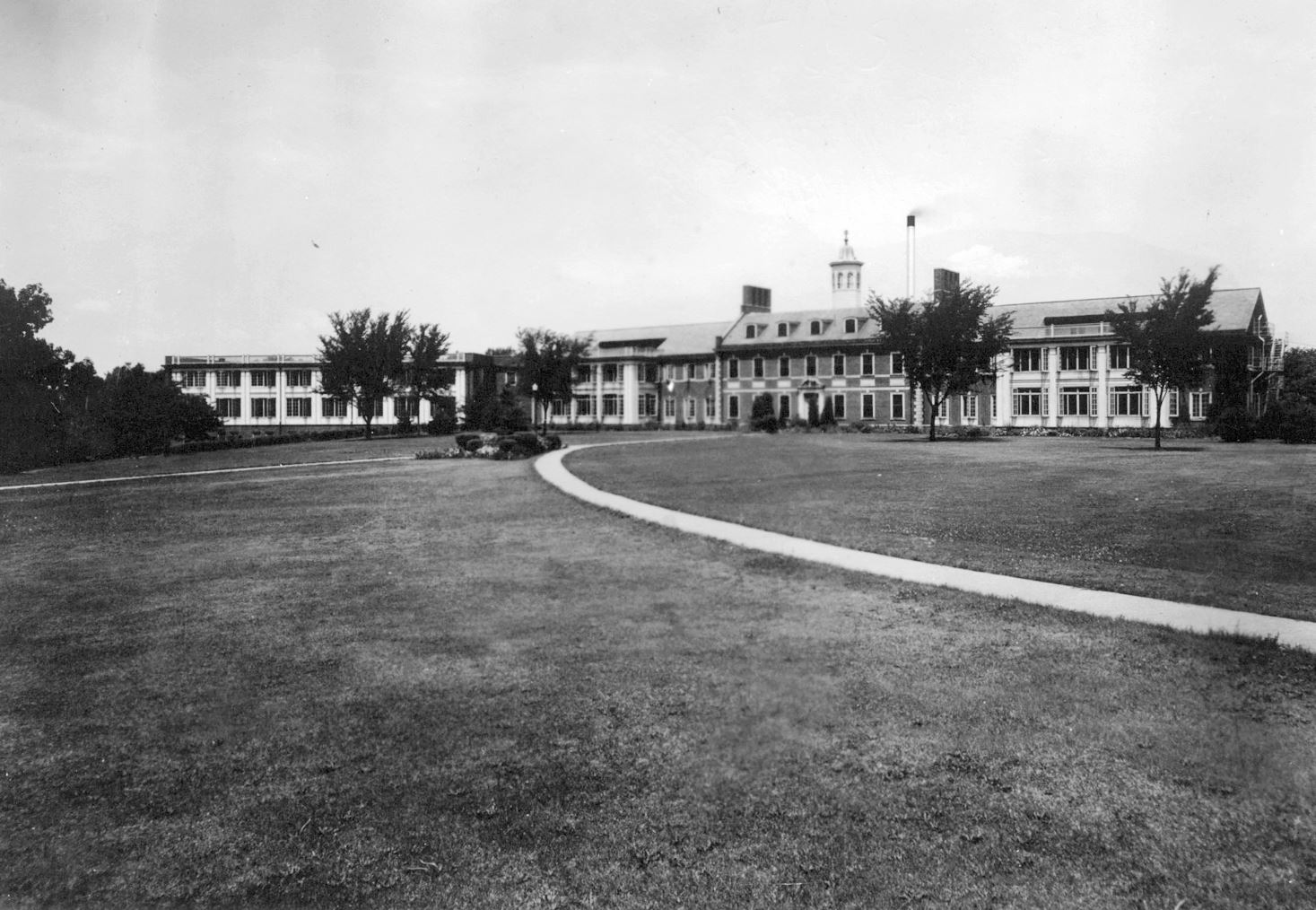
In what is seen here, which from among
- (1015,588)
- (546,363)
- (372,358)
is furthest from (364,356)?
(1015,588)

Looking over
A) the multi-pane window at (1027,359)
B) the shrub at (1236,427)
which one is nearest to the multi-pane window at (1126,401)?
the multi-pane window at (1027,359)

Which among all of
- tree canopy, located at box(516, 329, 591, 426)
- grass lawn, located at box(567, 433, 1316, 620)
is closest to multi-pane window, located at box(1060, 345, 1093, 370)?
grass lawn, located at box(567, 433, 1316, 620)

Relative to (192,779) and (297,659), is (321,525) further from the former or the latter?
(192,779)

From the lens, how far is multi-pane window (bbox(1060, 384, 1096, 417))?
1994 inches

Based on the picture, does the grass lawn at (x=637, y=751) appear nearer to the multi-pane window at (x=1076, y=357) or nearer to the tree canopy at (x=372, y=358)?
the tree canopy at (x=372, y=358)

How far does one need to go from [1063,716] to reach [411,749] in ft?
13.0

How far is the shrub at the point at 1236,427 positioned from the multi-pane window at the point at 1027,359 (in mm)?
14033

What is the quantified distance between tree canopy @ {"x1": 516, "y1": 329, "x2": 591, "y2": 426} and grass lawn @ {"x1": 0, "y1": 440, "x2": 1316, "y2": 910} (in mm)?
39593

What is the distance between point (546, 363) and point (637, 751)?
44379 mm

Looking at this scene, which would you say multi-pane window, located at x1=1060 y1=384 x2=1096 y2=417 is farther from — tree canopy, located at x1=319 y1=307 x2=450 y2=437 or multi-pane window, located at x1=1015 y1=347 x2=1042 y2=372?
tree canopy, located at x1=319 y1=307 x2=450 y2=437

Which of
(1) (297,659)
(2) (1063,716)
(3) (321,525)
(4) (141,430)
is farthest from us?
(4) (141,430)

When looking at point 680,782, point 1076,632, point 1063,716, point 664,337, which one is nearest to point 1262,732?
point 1063,716

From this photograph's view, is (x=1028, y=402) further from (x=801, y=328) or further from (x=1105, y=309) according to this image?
(x=801, y=328)

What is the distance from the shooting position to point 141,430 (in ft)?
124
